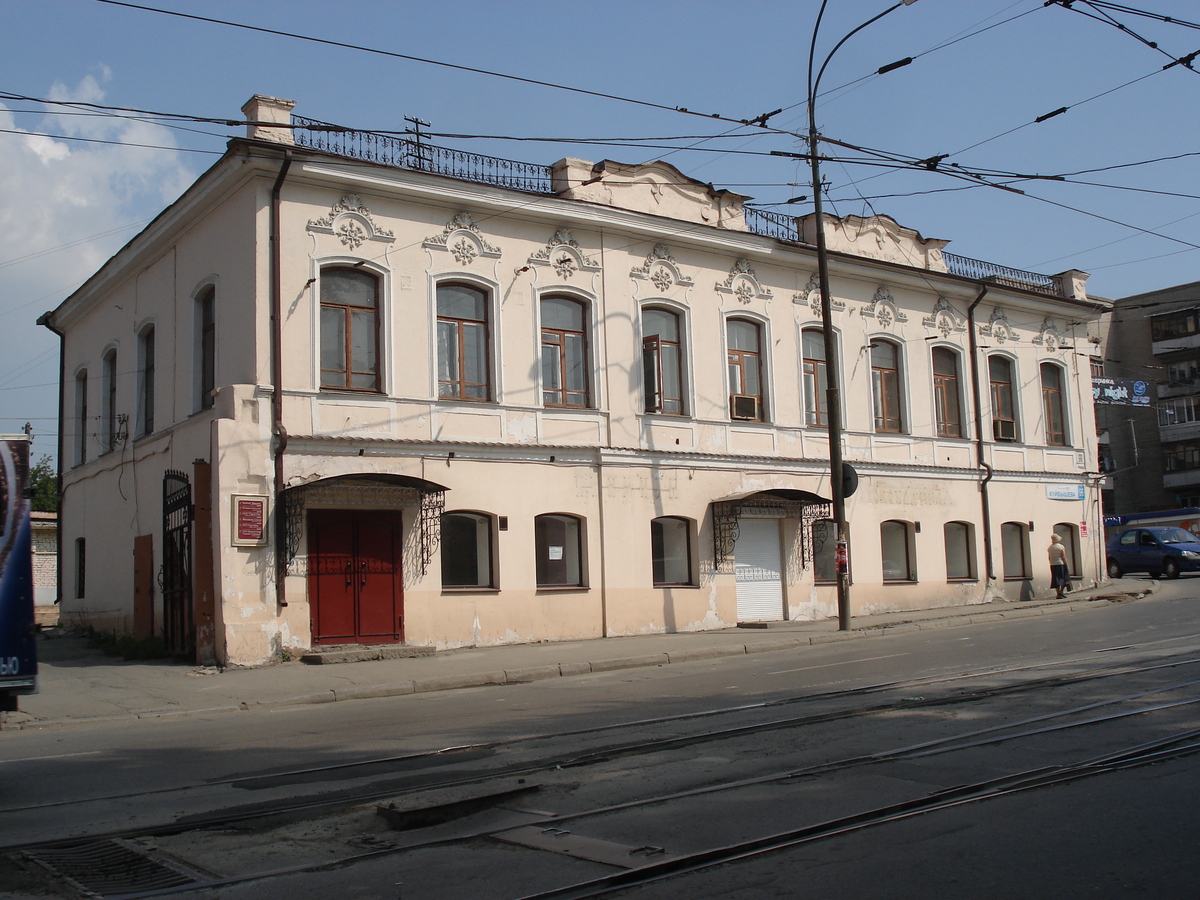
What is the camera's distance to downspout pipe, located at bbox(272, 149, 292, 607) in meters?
17.0

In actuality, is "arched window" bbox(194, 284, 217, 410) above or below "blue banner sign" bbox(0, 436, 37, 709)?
above

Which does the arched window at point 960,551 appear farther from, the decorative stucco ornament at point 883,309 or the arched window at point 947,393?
the decorative stucco ornament at point 883,309

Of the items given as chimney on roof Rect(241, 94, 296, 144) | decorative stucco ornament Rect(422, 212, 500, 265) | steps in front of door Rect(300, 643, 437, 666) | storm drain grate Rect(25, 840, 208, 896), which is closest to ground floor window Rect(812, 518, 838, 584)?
decorative stucco ornament Rect(422, 212, 500, 265)

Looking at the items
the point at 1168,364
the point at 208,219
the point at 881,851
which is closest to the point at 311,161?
the point at 208,219

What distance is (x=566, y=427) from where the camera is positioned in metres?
20.5

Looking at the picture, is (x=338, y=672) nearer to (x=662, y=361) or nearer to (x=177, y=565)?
(x=177, y=565)

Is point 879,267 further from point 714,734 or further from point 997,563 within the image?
point 714,734

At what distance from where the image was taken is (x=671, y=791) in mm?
7223

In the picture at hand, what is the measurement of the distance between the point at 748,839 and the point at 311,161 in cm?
1473

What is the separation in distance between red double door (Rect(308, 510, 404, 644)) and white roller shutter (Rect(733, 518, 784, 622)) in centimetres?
778

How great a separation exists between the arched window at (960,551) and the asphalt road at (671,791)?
14490mm

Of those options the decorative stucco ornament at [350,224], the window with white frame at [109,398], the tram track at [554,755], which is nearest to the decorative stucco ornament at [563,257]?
the decorative stucco ornament at [350,224]

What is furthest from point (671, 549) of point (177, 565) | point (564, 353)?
point (177, 565)

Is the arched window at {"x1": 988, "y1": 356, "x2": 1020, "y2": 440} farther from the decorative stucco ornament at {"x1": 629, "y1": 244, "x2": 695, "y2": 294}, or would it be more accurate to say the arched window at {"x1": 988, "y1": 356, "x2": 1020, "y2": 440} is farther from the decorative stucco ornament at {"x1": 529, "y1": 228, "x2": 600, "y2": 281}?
the decorative stucco ornament at {"x1": 529, "y1": 228, "x2": 600, "y2": 281}
